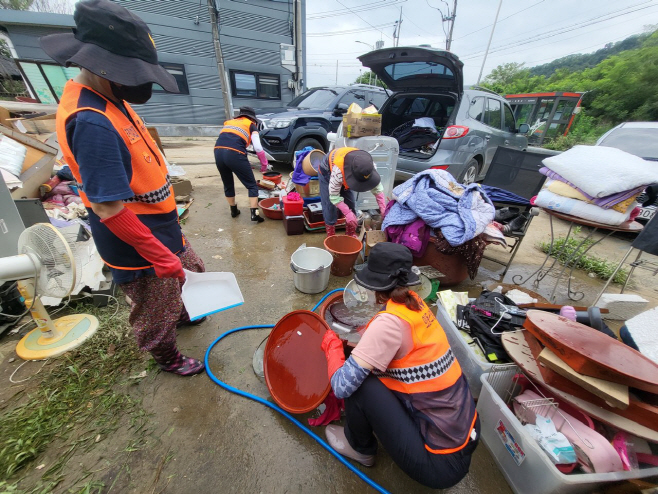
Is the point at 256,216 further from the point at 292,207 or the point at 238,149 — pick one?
the point at 238,149

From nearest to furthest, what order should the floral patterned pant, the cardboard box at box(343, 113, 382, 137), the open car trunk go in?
1. the floral patterned pant
2. the cardboard box at box(343, 113, 382, 137)
3. the open car trunk

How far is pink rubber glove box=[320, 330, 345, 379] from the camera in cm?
143

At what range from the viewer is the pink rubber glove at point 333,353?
1.43 meters

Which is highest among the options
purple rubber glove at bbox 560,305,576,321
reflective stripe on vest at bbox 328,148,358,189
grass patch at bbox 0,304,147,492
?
reflective stripe on vest at bbox 328,148,358,189

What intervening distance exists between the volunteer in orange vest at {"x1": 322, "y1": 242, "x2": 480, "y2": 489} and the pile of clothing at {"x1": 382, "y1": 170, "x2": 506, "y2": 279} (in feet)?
4.71

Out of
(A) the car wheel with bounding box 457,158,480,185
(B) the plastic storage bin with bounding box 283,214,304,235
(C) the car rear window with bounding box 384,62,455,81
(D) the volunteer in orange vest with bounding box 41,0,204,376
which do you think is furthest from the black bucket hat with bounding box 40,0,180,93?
(A) the car wheel with bounding box 457,158,480,185

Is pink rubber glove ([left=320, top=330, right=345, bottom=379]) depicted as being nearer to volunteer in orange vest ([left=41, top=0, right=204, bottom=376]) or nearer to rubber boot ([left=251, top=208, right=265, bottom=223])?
volunteer in orange vest ([left=41, top=0, right=204, bottom=376])

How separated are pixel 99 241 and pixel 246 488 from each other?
4.98 ft

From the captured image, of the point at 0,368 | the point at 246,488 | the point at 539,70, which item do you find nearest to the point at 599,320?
the point at 246,488

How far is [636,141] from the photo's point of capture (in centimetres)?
400

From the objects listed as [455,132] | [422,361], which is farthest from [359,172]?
[455,132]

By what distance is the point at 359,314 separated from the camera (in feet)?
7.61

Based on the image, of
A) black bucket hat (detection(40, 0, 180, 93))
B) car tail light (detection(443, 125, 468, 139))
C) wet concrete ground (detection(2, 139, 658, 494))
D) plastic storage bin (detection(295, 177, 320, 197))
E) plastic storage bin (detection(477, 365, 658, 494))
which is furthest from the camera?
plastic storage bin (detection(295, 177, 320, 197))

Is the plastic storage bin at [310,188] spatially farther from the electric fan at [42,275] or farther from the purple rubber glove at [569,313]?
the purple rubber glove at [569,313]
